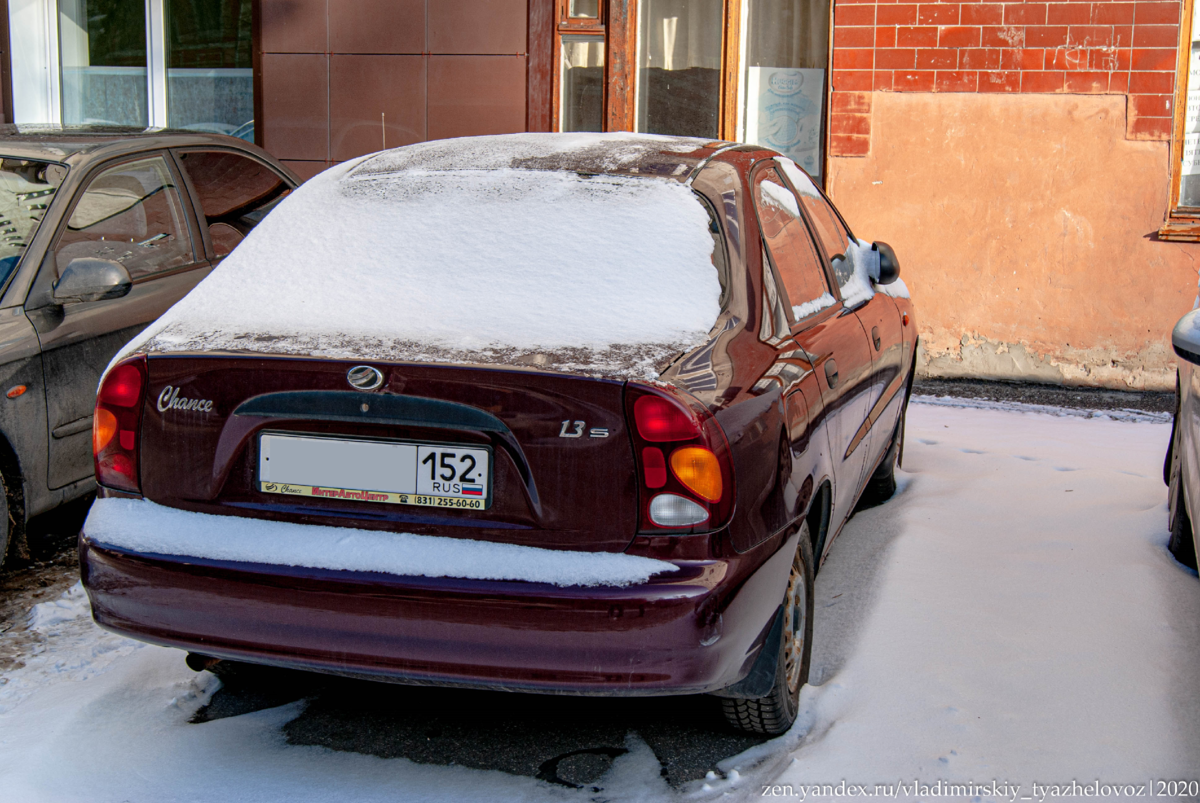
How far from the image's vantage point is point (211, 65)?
9.65 meters

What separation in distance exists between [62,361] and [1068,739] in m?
3.44

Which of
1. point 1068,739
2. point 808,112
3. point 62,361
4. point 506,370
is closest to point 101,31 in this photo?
point 808,112

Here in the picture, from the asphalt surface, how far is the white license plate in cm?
74

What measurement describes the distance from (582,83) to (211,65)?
3.24 m

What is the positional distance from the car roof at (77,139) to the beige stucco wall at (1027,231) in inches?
172

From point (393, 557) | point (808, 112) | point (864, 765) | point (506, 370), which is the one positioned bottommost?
point (864, 765)

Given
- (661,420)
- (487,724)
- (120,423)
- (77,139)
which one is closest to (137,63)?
(77,139)

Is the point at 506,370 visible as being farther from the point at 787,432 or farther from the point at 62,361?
the point at 62,361

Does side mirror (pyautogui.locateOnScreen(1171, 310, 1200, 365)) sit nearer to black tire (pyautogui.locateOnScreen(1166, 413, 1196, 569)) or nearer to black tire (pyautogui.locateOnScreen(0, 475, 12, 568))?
black tire (pyautogui.locateOnScreen(1166, 413, 1196, 569))

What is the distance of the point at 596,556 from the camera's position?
2.46m

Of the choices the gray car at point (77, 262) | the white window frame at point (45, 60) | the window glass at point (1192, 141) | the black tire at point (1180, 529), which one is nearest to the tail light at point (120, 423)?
the gray car at point (77, 262)

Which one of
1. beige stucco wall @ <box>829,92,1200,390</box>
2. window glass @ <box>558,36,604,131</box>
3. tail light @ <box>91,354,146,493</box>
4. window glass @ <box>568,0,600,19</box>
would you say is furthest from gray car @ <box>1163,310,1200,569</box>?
window glass @ <box>568,0,600,19</box>

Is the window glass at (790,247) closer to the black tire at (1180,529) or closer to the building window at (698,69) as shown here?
the black tire at (1180,529)

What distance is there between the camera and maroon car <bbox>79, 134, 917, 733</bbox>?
245cm
